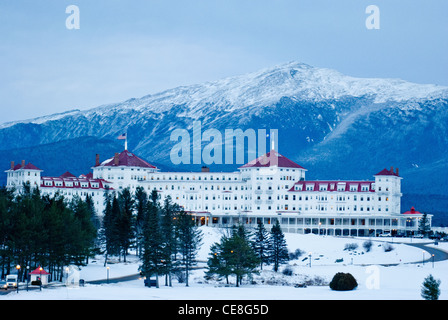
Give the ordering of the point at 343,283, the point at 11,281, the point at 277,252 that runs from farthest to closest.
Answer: the point at 277,252 < the point at 343,283 < the point at 11,281

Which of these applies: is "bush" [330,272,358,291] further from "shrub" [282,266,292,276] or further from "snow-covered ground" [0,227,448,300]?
"shrub" [282,266,292,276]

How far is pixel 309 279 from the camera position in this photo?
116 meters

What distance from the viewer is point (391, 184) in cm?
19388

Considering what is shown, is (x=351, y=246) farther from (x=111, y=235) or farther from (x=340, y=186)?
(x=340, y=186)

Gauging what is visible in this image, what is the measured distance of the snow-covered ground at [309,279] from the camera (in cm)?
8812

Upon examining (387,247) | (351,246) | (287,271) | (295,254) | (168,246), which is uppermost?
(168,246)

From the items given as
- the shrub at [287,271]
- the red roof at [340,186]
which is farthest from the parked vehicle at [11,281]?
the red roof at [340,186]

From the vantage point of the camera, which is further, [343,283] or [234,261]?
[234,261]

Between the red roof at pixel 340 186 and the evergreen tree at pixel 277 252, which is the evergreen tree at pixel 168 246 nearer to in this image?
the evergreen tree at pixel 277 252

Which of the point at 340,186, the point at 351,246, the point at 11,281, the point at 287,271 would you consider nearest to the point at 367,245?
the point at 351,246

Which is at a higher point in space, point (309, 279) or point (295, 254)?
point (295, 254)

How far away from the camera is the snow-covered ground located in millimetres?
88125

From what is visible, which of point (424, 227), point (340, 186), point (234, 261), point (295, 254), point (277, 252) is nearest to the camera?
point (234, 261)
